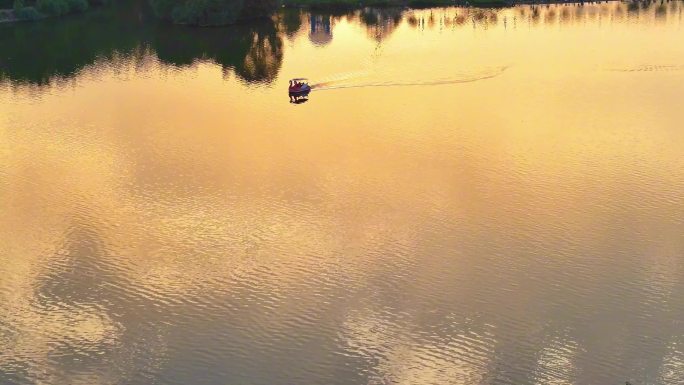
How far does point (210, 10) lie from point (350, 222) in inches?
1647

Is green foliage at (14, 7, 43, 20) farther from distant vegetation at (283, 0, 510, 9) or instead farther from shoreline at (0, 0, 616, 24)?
distant vegetation at (283, 0, 510, 9)

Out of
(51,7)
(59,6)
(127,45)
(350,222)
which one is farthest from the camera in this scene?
(59,6)

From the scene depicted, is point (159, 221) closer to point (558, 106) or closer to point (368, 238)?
point (368, 238)

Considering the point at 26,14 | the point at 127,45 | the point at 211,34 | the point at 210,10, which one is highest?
the point at 210,10

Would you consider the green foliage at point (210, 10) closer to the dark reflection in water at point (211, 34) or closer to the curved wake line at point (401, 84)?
the dark reflection in water at point (211, 34)

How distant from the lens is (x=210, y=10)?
67.6m

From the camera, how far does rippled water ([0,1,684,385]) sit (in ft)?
74.6

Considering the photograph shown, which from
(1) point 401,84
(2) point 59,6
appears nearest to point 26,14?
(2) point 59,6

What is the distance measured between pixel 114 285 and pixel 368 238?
7.87 metres

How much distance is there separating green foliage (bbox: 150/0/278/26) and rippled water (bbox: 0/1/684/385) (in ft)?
50.9

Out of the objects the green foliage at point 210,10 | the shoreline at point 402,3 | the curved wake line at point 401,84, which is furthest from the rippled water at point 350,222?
the shoreline at point 402,3

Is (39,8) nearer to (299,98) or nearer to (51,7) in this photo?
(51,7)

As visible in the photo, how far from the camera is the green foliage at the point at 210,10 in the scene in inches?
2662

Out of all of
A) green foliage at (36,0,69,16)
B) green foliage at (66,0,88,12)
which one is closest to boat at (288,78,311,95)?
green foliage at (36,0,69,16)
